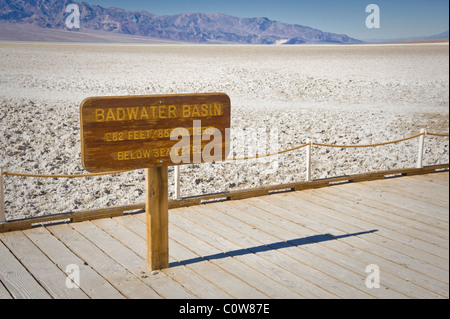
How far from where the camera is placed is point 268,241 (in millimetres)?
5895

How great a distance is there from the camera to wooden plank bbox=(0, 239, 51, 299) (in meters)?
4.48

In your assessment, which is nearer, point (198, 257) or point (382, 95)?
point (198, 257)

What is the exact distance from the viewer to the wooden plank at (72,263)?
15.0ft

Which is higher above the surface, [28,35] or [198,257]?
[28,35]

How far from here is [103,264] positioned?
5.16 metres

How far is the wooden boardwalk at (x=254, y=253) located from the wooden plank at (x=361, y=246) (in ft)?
0.04

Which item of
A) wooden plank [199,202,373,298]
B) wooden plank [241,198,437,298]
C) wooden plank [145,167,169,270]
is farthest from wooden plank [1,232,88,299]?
wooden plank [241,198,437,298]

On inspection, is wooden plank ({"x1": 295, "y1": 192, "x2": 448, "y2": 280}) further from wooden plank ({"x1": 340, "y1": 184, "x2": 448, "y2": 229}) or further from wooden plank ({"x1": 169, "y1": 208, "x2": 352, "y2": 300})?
wooden plank ({"x1": 169, "y1": 208, "x2": 352, "y2": 300})

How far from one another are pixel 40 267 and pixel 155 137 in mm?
1691

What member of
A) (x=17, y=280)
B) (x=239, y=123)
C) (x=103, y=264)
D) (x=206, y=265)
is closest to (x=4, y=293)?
(x=17, y=280)

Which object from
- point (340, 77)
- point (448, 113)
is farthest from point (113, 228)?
point (340, 77)

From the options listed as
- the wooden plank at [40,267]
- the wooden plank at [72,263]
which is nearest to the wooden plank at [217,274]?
the wooden plank at [72,263]

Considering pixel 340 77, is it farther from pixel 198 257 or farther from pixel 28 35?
pixel 28 35

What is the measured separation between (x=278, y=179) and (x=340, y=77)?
24.7 meters
